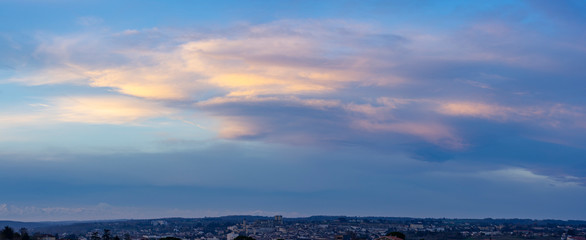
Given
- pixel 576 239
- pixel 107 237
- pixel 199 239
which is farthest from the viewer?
pixel 199 239

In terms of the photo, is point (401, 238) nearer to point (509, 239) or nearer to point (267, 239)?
point (267, 239)

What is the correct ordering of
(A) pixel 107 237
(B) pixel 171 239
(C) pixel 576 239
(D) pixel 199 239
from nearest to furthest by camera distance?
1. (B) pixel 171 239
2. (A) pixel 107 237
3. (C) pixel 576 239
4. (D) pixel 199 239

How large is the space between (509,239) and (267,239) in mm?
70728

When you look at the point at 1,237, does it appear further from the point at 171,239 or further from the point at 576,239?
the point at 576,239

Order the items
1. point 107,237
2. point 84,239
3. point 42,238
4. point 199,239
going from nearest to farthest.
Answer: point 107,237, point 42,238, point 84,239, point 199,239

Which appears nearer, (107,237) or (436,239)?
(107,237)

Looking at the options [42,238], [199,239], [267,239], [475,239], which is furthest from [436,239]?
[42,238]

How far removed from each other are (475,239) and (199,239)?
79.4 m

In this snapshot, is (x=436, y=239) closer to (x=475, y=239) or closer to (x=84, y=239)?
(x=475, y=239)

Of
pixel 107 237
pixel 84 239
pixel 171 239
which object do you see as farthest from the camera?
pixel 84 239

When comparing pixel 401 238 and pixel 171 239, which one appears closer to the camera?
pixel 171 239

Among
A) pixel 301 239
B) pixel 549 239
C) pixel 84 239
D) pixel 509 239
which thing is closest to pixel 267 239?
pixel 301 239

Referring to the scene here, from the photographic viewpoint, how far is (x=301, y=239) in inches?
7564

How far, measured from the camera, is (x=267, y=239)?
186 m
